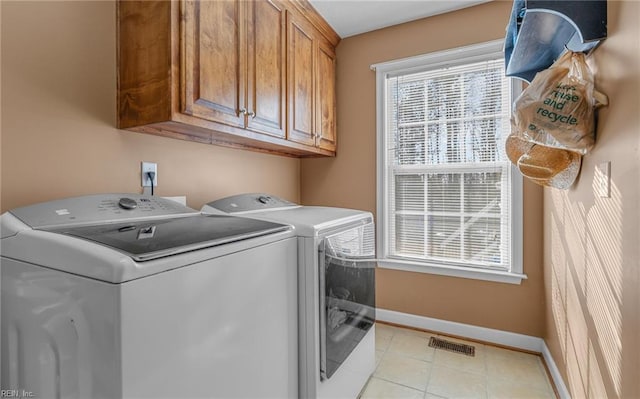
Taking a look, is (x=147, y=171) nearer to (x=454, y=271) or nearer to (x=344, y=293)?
(x=344, y=293)

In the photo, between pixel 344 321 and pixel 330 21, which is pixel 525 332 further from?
pixel 330 21

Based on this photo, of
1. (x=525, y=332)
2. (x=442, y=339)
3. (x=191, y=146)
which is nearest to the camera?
(x=191, y=146)

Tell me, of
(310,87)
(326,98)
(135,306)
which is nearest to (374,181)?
(326,98)

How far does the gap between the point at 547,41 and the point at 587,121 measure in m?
0.46

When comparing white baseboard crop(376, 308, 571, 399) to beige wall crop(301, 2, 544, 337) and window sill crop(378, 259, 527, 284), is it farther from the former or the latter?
window sill crop(378, 259, 527, 284)

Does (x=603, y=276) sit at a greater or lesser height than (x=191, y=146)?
lesser

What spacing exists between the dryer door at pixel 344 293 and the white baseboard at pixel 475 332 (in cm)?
80

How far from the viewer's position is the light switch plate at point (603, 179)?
3.52ft

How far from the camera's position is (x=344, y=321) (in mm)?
1562

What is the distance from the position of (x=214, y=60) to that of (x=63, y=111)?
0.65 meters

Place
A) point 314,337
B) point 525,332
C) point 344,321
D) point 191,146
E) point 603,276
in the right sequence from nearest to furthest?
1. point 603,276
2. point 314,337
3. point 344,321
4. point 191,146
5. point 525,332

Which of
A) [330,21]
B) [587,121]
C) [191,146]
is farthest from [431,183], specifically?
[191,146]

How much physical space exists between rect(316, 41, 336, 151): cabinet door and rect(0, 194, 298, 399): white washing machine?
142cm

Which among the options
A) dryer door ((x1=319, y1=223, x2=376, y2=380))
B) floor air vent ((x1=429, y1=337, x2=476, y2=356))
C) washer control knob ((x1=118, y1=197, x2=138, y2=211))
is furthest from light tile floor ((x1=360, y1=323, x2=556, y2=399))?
washer control knob ((x1=118, y1=197, x2=138, y2=211))
